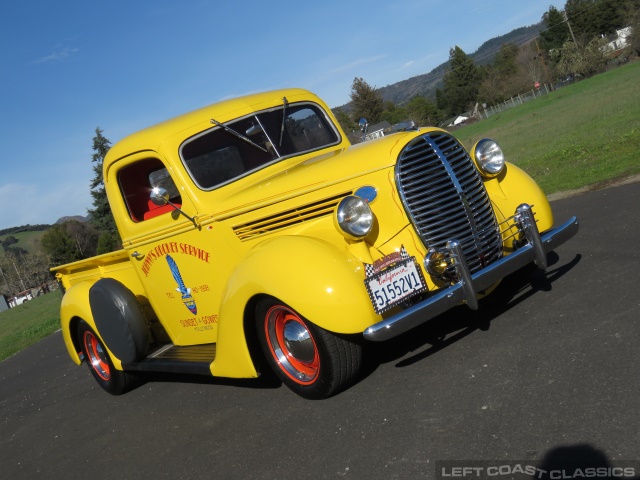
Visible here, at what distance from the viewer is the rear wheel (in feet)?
23.1

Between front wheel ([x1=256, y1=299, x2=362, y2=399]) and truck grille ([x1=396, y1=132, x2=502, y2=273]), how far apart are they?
0.97 meters

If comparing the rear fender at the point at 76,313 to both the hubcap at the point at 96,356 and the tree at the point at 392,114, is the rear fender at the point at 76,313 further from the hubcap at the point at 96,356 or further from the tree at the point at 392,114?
the tree at the point at 392,114

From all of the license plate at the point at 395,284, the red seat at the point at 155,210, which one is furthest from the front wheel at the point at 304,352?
the red seat at the point at 155,210

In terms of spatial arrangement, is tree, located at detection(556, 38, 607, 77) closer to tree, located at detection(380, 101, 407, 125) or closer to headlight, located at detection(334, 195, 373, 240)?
tree, located at detection(380, 101, 407, 125)

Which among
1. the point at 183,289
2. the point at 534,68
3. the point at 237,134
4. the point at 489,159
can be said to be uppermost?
the point at 534,68

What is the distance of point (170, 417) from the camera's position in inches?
226

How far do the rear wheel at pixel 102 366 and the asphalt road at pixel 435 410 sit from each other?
132mm

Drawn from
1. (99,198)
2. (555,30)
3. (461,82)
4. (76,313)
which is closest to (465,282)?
(76,313)

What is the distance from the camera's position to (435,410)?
4.01 metres

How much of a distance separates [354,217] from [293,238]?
46 cm

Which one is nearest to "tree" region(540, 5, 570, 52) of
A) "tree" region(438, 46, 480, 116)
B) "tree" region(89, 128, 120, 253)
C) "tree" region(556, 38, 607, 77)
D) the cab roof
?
"tree" region(438, 46, 480, 116)

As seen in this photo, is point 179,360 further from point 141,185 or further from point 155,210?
point 141,185

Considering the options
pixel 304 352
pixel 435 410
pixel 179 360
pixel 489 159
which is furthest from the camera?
pixel 179 360

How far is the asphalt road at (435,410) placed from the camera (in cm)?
341
